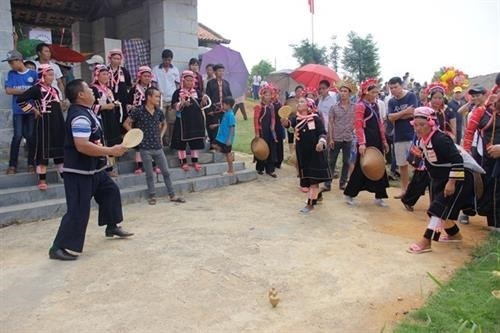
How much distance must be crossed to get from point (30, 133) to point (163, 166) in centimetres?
185

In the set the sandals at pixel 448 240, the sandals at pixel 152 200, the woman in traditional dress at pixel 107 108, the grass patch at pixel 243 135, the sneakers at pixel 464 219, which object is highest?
the woman in traditional dress at pixel 107 108

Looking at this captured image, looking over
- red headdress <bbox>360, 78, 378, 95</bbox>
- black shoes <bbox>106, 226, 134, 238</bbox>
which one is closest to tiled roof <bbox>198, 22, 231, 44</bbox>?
red headdress <bbox>360, 78, 378, 95</bbox>

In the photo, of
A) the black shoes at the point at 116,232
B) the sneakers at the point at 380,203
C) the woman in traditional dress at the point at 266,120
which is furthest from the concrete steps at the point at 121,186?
the sneakers at the point at 380,203

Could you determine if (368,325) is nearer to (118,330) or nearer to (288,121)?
(118,330)

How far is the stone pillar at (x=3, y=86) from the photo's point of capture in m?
6.71

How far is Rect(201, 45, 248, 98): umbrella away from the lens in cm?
975

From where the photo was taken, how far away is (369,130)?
258 inches

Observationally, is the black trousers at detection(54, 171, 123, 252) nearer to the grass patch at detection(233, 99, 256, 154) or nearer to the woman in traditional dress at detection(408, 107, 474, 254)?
the woman in traditional dress at detection(408, 107, 474, 254)

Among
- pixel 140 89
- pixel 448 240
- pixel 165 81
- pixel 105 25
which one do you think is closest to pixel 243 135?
pixel 105 25

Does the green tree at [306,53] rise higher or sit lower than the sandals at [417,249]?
higher

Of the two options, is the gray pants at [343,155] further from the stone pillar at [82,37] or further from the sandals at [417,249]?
the stone pillar at [82,37]

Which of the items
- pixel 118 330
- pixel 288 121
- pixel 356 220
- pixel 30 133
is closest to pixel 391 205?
pixel 356 220

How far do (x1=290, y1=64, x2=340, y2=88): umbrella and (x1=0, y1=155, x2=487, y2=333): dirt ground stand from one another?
4190 millimetres

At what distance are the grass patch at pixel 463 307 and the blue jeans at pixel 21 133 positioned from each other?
209 inches
